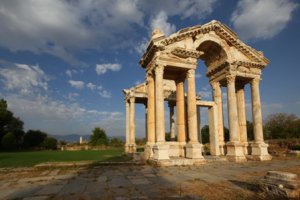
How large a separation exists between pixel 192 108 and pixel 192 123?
3.58ft

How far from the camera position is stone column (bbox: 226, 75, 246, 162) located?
1828 centimetres

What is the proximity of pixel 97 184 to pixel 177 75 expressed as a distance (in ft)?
40.4

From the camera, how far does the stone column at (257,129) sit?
18812mm

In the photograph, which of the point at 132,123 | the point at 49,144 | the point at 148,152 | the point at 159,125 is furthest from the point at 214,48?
the point at 49,144

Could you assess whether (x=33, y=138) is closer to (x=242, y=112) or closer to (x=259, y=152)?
(x=242, y=112)

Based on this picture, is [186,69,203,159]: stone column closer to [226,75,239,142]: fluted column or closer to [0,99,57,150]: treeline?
[226,75,239,142]: fluted column

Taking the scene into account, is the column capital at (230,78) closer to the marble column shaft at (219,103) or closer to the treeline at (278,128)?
the marble column shaft at (219,103)

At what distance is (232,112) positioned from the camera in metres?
19.2

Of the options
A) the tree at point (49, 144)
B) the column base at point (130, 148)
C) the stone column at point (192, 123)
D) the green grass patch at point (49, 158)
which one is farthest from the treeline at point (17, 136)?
the stone column at point (192, 123)

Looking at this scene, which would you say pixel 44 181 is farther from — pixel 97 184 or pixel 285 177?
pixel 285 177

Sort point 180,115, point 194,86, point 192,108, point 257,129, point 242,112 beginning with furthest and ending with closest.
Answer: point 242,112 < point 257,129 < point 180,115 < point 194,86 < point 192,108

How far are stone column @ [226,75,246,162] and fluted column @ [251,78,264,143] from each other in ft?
6.90

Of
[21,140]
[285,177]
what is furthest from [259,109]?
[21,140]

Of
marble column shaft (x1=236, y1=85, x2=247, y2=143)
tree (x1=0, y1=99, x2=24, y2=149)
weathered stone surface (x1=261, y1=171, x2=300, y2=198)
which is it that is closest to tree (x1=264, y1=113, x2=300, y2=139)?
marble column shaft (x1=236, y1=85, x2=247, y2=143)
